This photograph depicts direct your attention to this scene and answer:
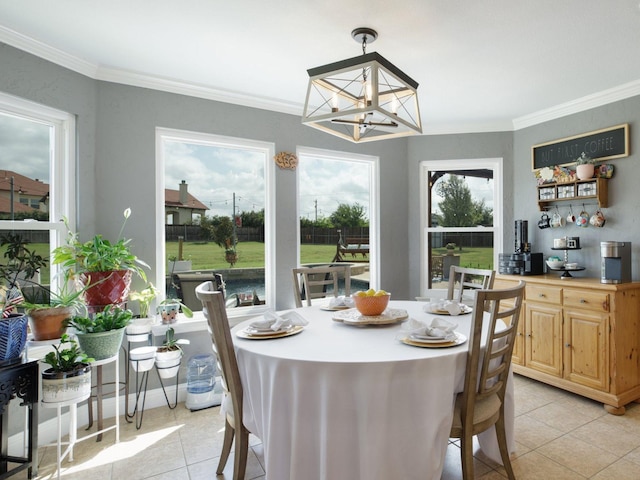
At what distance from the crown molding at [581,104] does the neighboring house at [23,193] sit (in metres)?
4.41

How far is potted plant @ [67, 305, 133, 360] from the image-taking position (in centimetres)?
213

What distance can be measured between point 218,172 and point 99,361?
1.83 m

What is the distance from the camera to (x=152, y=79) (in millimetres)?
2910

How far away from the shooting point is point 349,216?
4082 millimetres

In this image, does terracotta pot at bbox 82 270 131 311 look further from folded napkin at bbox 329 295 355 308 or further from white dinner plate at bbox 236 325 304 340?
folded napkin at bbox 329 295 355 308

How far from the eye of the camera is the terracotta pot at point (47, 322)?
2049 mm

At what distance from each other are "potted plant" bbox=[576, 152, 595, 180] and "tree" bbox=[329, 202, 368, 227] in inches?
80.9

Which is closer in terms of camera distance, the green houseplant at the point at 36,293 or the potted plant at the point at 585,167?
the green houseplant at the point at 36,293

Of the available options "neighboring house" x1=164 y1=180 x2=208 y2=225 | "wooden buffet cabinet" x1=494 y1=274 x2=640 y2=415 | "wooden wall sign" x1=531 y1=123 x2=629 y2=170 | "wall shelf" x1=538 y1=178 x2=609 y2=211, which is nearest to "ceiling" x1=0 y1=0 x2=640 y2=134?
"wooden wall sign" x1=531 y1=123 x2=629 y2=170

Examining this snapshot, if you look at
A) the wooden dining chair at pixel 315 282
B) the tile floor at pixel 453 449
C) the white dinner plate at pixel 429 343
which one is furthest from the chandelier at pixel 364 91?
the tile floor at pixel 453 449

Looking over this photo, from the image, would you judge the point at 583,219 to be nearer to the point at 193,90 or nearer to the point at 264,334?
the point at 264,334

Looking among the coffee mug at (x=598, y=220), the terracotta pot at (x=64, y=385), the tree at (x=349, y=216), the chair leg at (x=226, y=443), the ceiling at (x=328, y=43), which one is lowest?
Result: the chair leg at (x=226, y=443)

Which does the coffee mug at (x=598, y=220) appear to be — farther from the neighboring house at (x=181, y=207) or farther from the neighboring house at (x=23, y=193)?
the neighboring house at (x=23, y=193)

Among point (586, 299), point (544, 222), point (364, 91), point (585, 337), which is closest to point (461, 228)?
point (544, 222)
